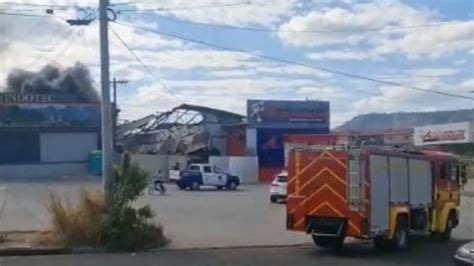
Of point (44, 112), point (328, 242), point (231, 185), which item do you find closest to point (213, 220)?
point (328, 242)

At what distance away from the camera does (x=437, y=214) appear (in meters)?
21.6

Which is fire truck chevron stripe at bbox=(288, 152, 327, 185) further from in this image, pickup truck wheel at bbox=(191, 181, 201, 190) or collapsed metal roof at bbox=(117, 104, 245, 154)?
collapsed metal roof at bbox=(117, 104, 245, 154)

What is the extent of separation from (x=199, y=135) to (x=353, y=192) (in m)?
59.4

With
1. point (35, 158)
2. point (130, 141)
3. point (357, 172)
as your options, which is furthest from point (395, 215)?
point (130, 141)

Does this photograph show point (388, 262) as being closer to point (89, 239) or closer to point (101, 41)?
point (89, 239)

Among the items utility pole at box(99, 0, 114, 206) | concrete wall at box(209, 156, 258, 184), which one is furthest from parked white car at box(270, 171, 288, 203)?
concrete wall at box(209, 156, 258, 184)

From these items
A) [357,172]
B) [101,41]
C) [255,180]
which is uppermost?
[101,41]

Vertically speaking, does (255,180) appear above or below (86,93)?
below

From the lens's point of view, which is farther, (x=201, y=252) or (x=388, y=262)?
(x=201, y=252)

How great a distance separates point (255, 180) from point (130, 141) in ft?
64.5

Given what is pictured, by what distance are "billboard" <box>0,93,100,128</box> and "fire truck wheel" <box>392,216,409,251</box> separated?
54.9m

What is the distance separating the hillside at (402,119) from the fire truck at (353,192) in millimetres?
60896

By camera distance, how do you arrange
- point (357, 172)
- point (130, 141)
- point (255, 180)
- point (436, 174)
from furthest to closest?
point (130, 141)
point (255, 180)
point (436, 174)
point (357, 172)

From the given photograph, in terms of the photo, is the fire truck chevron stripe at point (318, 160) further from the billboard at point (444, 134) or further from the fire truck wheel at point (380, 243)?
the billboard at point (444, 134)
